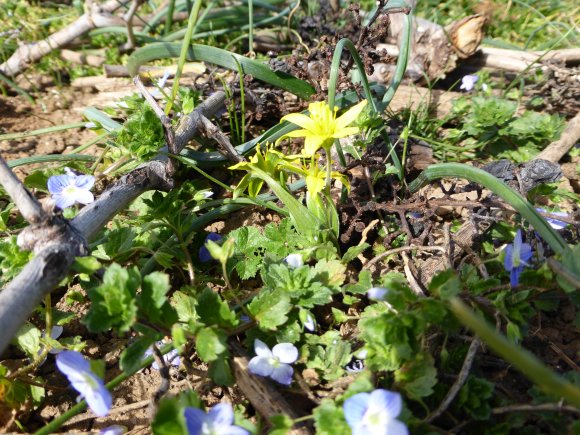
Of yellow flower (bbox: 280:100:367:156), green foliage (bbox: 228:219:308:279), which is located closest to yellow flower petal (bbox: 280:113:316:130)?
yellow flower (bbox: 280:100:367:156)

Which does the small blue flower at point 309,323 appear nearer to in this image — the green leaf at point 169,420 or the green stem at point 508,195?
the green leaf at point 169,420

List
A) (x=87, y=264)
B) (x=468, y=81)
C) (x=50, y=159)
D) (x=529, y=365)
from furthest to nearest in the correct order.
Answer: (x=468, y=81) < (x=50, y=159) < (x=87, y=264) < (x=529, y=365)

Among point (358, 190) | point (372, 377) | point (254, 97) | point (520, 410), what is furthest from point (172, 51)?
point (520, 410)

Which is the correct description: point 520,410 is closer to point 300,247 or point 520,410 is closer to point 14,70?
point 300,247

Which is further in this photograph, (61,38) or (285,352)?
(61,38)

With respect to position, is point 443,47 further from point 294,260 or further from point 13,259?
point 13,259

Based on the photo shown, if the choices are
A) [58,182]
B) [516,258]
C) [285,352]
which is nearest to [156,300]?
[285,352]

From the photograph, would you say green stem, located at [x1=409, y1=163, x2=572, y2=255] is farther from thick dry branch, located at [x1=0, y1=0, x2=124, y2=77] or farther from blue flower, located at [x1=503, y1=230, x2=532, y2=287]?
thick dry branch, located at [x1=0, y1=0, x2=124, y2=77]
